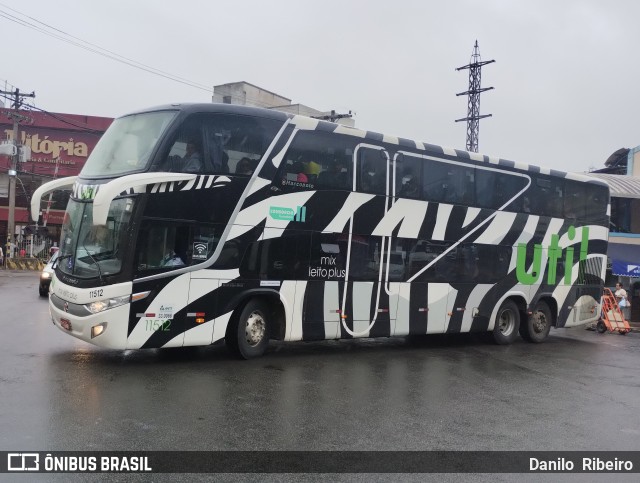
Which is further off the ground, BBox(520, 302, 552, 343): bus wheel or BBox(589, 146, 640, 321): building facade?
BBox(589, 146, 640, 321): building facade

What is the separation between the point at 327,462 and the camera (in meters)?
5.57

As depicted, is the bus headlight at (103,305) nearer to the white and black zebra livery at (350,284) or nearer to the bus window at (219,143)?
the white and black zebra livery at (350,284)

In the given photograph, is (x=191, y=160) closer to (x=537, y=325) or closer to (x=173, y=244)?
(x=173, y=244)

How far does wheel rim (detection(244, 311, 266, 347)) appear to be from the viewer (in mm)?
10438

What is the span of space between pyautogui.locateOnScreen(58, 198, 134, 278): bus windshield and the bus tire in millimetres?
2280

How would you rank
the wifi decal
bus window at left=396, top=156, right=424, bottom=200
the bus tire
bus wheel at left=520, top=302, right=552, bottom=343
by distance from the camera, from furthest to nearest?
bus wheel at left=520, top=302, right=552, bottom=343
bus window at left=396, top=156, right=424, bottom=200
the bus tire
the wifi decal

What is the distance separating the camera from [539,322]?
1539 cm

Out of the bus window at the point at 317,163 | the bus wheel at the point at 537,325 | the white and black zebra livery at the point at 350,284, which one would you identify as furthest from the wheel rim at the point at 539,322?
the bus window at the point at 317,163

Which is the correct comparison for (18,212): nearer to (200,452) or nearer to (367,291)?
(367,291)

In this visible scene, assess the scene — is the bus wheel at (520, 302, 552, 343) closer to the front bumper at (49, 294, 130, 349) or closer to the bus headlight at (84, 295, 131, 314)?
the front bumper at (49, 294, 130, 349)

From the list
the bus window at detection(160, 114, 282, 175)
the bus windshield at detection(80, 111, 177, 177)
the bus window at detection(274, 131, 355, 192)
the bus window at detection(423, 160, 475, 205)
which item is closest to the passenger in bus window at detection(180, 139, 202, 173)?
the bus window at detection(160, 114, 282, 175)

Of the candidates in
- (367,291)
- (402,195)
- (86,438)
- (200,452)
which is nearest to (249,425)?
(200,452)

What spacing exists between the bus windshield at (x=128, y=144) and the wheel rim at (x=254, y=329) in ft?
10.4

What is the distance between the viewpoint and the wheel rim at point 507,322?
14695mm
